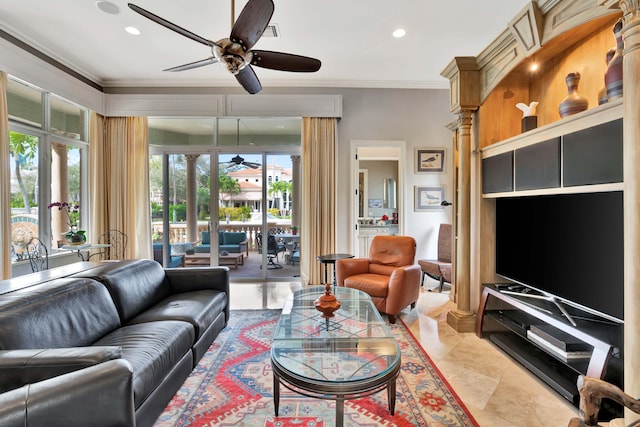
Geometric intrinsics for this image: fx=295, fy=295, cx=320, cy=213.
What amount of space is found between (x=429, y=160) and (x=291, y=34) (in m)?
2.82

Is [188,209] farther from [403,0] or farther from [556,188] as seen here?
[556,188]

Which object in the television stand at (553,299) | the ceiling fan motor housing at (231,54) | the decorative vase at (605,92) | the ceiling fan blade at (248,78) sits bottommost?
the television stand at (553,299)

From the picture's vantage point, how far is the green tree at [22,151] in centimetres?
348

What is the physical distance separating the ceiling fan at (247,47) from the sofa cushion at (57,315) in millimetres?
1748

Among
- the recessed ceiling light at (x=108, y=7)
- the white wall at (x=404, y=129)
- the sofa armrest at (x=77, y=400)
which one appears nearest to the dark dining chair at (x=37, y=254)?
the recessed ceiling light at (x=108, y=7)

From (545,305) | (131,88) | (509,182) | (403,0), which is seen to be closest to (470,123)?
(509,182)

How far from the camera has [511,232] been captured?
2.70 m

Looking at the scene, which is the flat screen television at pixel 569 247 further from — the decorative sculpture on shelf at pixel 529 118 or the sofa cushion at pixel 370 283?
the sofa cushion at pixel 370 283

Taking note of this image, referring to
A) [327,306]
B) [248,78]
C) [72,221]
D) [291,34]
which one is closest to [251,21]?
[248,78]

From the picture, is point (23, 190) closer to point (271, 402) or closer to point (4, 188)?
point (4, 188)

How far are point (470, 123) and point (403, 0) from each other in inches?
53.3

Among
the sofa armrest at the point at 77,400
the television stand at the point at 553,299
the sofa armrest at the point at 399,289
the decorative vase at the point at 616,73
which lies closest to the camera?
the sofa armrest at the point at 77,400

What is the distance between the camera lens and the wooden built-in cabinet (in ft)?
4.71

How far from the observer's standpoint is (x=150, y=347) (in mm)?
1702
